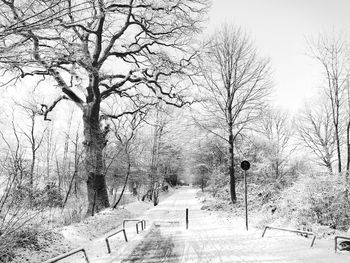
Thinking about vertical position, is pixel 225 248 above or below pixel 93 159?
below

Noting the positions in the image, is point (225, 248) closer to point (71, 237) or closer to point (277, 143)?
point (71, 237)

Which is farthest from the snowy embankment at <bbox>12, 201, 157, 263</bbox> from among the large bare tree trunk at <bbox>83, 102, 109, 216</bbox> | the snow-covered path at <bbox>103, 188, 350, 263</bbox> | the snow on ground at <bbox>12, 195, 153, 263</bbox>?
the snow-covered path at <bbox>103, 188, 350, 263</bbox>

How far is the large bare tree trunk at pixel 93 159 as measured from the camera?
1608cm

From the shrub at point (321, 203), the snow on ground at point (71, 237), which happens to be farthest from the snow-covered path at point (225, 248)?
the snow on ground at point (71, 237)

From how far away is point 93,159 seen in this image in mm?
16062

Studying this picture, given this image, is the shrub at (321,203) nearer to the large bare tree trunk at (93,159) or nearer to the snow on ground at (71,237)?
the snow on ground at (71,237)

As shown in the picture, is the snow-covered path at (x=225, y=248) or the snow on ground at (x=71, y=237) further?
the snow on ground at (x=71, y=237)

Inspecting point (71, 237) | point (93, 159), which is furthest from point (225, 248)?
point (93, 159)

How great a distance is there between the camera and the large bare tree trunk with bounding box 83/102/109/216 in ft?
52.7

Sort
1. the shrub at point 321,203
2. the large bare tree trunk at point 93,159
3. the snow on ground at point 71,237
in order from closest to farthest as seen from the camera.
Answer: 1. the snow on ground at point 71,237
2. the shrub at point 321,203
3. the large bare tree trunk at point 93,159

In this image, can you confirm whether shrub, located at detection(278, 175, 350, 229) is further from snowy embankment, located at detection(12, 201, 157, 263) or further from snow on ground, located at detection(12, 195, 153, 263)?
snowy embankment, located at detection(12, 201, 157, 263)

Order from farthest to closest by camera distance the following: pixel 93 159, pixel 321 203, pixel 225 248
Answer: pixel 93 159, pixel 321 203, pixel 225 248

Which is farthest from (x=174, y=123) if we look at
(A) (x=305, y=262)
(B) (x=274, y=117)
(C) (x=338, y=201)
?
(A) (x=305, y=262)

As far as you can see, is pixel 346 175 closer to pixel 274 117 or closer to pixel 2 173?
pixel 2 173
